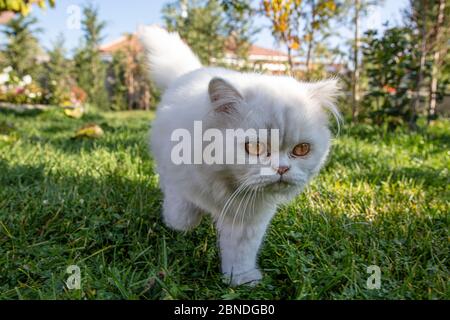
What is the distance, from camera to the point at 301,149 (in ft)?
5.33

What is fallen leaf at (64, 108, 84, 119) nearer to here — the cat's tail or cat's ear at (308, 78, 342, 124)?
the cat's tail

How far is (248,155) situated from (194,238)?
2.60ft

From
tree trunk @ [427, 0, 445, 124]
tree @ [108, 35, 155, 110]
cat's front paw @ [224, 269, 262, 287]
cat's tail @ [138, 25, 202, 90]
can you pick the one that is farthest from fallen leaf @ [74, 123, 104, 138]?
tree @ [108, 35, 155, 110]

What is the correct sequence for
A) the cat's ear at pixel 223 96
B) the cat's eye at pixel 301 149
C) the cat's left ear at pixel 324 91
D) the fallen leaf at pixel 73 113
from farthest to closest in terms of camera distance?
the fallen leaf at pixel 73 113 < the cat's left ear at pixel 324 91 < the cat's eye at pixel 301 149 < the cat's ear at pixel 223 96

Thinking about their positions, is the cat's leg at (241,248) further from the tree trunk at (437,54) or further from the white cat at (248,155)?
the tree trunk at (437,54)

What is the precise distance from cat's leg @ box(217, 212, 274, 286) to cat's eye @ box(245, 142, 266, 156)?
391 millimetres

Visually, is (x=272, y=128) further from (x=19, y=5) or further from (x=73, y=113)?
(x=73, y=113)

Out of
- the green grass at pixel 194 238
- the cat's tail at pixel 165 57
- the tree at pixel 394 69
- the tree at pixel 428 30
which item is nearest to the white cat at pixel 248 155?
the green grass at pixel 194 238

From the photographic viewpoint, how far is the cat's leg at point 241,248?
5.80 feet

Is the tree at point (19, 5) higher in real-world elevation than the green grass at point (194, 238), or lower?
higher

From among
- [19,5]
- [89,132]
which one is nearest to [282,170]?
[19,5]

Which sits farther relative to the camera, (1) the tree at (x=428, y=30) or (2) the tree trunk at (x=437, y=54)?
(2) the tree trunk at (x=437, y=54)

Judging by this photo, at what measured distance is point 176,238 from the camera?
6.75 feet
